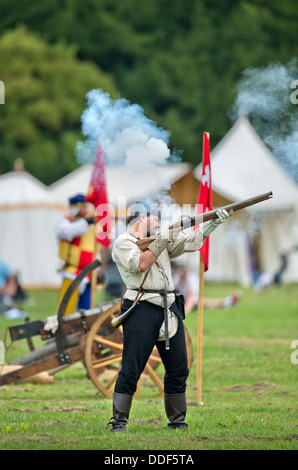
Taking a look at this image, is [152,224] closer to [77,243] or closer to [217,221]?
[217,221]

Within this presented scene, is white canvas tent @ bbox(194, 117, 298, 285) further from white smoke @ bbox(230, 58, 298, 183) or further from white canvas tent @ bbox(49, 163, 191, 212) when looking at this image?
white smoke @ bbox(230, 58, 298, 183)

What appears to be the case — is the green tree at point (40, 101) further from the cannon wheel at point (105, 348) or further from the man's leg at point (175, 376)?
the man's leg at point (175, 376)

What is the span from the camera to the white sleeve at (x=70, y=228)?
977 centimetres

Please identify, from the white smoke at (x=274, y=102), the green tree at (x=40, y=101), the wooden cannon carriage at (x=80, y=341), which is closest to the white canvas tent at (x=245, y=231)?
the green tree at (x=40, y=101)

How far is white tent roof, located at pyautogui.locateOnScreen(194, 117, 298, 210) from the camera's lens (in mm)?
23141

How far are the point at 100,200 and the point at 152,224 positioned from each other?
9.40ft

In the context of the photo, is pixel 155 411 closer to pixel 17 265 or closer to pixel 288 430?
pixel 288 430

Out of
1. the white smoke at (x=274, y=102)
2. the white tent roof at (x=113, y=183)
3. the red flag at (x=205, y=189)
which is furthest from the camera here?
the white tent roof at (x=113, y=183)

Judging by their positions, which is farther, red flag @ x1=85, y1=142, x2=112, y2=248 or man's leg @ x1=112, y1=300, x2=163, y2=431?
red flag @ x1=85, y1=142, x2=112, y2=248

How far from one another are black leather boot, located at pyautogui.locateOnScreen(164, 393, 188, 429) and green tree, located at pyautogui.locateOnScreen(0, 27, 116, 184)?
104ft

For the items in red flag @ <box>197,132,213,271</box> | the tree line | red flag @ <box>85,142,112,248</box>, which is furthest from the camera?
the tree line

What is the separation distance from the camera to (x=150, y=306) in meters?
5.68

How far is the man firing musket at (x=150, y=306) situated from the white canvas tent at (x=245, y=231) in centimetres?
1802

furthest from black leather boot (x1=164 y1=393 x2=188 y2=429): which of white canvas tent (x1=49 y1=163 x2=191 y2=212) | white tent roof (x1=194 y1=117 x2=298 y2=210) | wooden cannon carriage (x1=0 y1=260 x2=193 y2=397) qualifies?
white tent roof (x1=194 y1=117 x2=298 y2=210)
